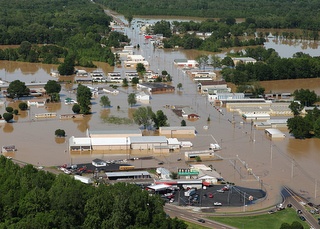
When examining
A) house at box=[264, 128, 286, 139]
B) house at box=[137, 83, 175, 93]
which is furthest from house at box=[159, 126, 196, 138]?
house at box=[137, 83, 175, 93]

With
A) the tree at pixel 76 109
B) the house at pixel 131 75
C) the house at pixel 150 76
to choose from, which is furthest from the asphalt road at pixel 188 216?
the house at pixel 131 75

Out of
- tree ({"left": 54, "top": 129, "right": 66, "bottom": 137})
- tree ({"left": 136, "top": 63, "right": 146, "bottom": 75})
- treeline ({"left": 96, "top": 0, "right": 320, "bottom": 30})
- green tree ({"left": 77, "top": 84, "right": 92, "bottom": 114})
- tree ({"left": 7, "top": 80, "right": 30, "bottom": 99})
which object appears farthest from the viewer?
treeline ({"left": 96, "top": 0, "right": 320, "bottom": 30})

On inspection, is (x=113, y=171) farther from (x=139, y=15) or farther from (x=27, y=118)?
(x=139, y=15)

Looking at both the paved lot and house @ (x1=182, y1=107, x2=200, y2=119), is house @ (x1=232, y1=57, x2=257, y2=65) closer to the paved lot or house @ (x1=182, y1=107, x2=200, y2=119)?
house @ (x1=182, y1=107, x2=200, y2=119)

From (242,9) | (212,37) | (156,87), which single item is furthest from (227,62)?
(242,9)

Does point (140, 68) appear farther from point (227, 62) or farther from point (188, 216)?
point (188, 216)

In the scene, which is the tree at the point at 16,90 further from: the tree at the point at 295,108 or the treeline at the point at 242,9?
the treeline at the point at 242,9
